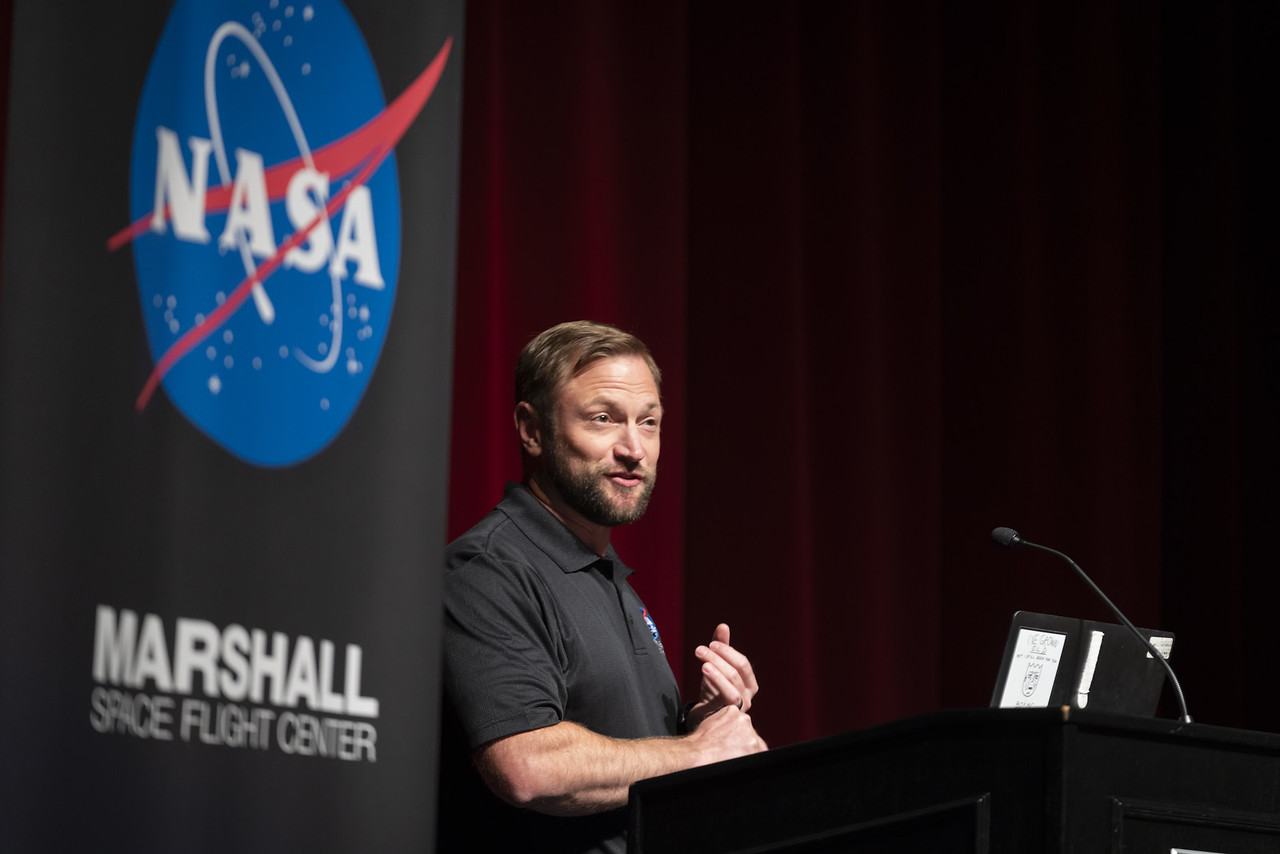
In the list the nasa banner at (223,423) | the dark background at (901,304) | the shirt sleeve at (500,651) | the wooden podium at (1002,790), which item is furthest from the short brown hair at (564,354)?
the nasa banner at (223,423)

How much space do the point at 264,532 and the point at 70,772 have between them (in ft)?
0.74

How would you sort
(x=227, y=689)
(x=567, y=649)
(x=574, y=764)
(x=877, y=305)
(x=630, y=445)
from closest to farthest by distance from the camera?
→ (x=227, y=689) → (x=574, y=764) → (x=567, y=649) → (x=630, y=445) → (x=877, y=305)

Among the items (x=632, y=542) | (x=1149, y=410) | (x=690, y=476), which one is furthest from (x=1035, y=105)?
(x=632, y=542)

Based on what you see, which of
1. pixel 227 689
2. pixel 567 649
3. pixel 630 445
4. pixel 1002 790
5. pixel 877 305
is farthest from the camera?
pixel 877 305

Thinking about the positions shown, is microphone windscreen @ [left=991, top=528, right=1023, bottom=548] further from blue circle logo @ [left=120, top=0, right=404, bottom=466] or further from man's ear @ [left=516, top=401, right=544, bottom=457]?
blue circle logo @ [left=120, top=0, right=404, bottom=466]

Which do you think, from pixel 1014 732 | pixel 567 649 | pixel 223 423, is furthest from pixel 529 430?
pixel 223 423

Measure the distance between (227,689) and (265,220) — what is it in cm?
37

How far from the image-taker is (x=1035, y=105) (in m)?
4.28

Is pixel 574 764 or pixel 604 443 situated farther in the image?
pixel 604 443

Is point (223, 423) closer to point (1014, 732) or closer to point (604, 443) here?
point (1014, 732)

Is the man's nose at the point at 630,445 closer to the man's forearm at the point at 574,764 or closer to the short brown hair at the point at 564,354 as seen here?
the short brown hair at the point at 564,354

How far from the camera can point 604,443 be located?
2.42 meters

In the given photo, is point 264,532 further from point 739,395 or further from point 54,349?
point 739,395

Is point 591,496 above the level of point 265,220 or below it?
below
